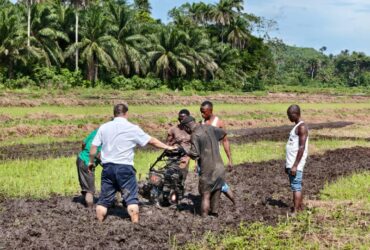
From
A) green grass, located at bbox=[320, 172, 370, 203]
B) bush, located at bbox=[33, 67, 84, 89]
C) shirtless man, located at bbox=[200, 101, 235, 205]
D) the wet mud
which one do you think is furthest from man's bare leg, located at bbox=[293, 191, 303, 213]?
bush, located at bbox=[33, 67, 84, 89]

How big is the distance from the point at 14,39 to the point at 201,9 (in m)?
33.8

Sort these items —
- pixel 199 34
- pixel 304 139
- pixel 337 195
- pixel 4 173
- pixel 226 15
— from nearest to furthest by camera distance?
pixel 304 139, pixel 337 195, pixel 4 173, pixel 199 34, pixel 226 15

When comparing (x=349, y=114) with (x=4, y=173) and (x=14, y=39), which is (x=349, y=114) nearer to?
(x=14, y=39)

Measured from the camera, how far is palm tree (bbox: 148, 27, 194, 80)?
158ft

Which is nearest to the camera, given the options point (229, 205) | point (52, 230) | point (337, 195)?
point (52, 230)

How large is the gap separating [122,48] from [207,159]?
37803 millimetres

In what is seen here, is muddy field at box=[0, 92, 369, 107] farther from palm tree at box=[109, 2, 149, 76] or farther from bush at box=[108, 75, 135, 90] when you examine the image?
palm tree at box=[109, 2, 149, 76]

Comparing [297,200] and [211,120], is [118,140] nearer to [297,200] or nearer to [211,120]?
[211,120]

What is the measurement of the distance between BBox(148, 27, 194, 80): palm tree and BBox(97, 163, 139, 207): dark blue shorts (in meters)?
40.9

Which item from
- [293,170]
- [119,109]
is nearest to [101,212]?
[119,109]

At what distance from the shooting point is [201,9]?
2586 inches

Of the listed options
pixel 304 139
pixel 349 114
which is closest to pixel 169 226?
pixel 304 139

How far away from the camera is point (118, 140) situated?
23.3 feet

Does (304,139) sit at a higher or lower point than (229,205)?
higher
